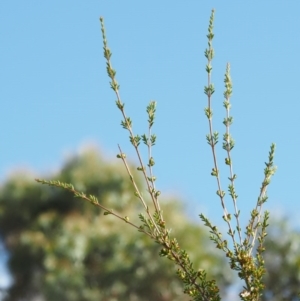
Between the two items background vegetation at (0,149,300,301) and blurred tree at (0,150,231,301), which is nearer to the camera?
background vegetation at (0,149,300,301)

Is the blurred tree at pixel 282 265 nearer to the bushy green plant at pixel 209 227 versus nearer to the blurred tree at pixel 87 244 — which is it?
the blurred tree at pixel 87 244

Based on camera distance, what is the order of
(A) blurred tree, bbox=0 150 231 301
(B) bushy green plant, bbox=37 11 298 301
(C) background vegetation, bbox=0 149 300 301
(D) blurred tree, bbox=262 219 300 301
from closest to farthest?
(B) bushy green plant, bbox=37 11 298 301 → (D) blurred tree, bbox=262 219 300 301 → (C) background vegetation, bbox=0 149 300 301 → (A) blurred tree, bbox=0 150 231 301

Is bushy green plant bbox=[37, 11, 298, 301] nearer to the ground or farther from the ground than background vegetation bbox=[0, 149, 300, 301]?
nearer to the ground

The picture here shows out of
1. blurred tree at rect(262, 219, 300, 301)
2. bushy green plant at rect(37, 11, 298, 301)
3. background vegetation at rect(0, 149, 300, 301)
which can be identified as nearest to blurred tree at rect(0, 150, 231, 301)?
background vegetation at rect(0, 149, 300, 301)

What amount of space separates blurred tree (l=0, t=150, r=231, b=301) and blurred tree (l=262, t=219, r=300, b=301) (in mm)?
1341

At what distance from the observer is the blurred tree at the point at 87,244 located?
16.3m

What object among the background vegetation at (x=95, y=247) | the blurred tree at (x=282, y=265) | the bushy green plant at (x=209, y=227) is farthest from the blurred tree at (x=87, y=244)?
the bushy green plant at (x=209, y=227)

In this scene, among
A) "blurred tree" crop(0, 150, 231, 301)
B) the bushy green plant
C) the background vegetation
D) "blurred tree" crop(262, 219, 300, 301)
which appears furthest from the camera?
"blurred tree" crop(0, 150, 231, 301)

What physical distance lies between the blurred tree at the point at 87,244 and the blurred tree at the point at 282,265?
134 cm

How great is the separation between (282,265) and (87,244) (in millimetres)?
4871

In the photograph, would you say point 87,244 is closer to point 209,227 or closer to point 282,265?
point 282,265

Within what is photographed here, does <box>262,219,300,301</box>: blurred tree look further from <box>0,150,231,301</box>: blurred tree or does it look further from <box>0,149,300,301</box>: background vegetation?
<box>0,150,231,301</box>: blurred tree

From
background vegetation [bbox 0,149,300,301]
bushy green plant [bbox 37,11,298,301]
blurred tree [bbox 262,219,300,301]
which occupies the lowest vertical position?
bushy green plant [bbox 37,11,298,301]

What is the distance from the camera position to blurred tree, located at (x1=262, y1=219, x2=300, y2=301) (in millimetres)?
15320
